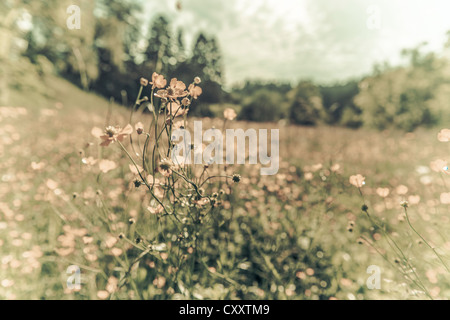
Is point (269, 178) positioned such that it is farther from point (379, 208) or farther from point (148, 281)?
point (148, 281)

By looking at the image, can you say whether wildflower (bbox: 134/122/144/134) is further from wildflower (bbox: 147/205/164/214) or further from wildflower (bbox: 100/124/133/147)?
wildflower (bbox: 147/205/164/214)

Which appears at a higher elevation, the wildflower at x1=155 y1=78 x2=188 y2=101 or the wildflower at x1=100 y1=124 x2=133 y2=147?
the wildflower at x1=155 y1=78 x2=188 y2=101

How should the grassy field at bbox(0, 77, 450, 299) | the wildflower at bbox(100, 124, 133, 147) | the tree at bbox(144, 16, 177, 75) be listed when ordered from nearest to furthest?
the wildflower at bbox(100, 124, 133, 147)
the grassy field at bbox(0, 77, 450, 299)
the tree at bbox(144, 16, 177, 75)

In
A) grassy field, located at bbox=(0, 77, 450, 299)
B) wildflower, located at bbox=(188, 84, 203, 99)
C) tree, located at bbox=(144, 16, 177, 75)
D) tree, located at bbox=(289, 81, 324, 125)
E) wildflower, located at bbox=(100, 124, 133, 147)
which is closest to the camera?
wildflower, located at bbox=(100, 124, 133, 147)

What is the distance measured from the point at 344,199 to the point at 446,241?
5.11 feet

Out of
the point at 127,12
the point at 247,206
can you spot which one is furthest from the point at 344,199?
the point at 127,12

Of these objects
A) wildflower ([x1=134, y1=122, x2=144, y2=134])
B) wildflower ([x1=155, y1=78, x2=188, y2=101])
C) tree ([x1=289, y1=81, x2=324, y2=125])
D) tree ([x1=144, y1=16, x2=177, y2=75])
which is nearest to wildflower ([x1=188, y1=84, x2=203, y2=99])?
wildflower ([x1=155, y1=78, x2=188, y2=101])

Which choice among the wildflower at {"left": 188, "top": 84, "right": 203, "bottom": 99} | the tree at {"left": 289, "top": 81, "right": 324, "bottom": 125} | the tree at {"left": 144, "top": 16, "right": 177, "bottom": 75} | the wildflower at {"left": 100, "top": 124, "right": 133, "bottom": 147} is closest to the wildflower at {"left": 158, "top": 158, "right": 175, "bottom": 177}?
the wildflower at {"left": 100, "top": 124, "right": 133, "bottom": 147}

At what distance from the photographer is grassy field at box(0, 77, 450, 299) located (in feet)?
3.83

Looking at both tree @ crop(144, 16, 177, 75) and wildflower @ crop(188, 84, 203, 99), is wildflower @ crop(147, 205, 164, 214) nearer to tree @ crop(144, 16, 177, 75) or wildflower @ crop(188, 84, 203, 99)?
wildflower @ crop(188, 84, 203, 99)

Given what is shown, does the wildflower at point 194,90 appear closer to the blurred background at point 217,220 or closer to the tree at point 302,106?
the blurred background at point 217,220

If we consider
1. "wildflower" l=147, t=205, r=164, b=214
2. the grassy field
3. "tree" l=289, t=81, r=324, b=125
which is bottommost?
the grassy field

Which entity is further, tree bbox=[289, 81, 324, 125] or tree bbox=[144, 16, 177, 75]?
tree bbox=[289, 81, 324, 125]

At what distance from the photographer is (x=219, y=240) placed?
155cm
